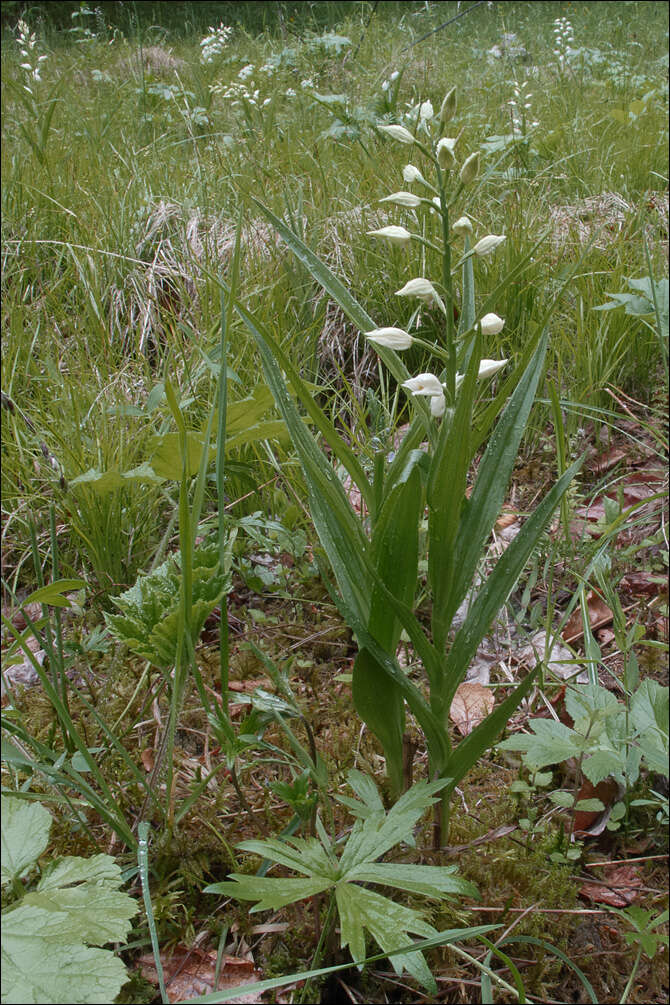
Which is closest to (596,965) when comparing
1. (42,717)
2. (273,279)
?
(42,717)

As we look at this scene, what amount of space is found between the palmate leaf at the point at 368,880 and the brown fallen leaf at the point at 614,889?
359 millimetres

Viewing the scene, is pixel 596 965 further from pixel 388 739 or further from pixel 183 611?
pixel 183 611

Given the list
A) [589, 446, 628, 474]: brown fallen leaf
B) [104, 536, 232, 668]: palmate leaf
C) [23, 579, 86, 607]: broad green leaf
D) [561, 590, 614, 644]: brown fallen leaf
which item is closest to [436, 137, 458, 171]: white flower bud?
[104, 536, 232, 668]: palmate leaf

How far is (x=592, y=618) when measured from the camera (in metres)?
1.63

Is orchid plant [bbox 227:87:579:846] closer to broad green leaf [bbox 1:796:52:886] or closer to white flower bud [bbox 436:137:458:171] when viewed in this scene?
white flower bud [bbox 436:137:458:171]

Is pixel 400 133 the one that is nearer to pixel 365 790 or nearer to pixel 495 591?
pixel 495 591

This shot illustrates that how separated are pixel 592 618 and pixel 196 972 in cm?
106

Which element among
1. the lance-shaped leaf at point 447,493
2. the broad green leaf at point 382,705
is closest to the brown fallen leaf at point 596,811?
the broad green leaf at point 382,705

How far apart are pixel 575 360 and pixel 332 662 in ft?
3.64

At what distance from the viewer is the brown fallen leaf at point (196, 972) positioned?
956mm

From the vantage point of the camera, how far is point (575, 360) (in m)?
2.03

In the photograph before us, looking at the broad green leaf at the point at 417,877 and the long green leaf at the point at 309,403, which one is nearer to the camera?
the broad green leaf at the point at 417,877

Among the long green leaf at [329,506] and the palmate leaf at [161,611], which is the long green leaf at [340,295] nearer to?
the long green leaf at [329,506]

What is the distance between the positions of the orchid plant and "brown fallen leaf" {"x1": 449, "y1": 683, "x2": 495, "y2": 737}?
31 cm
